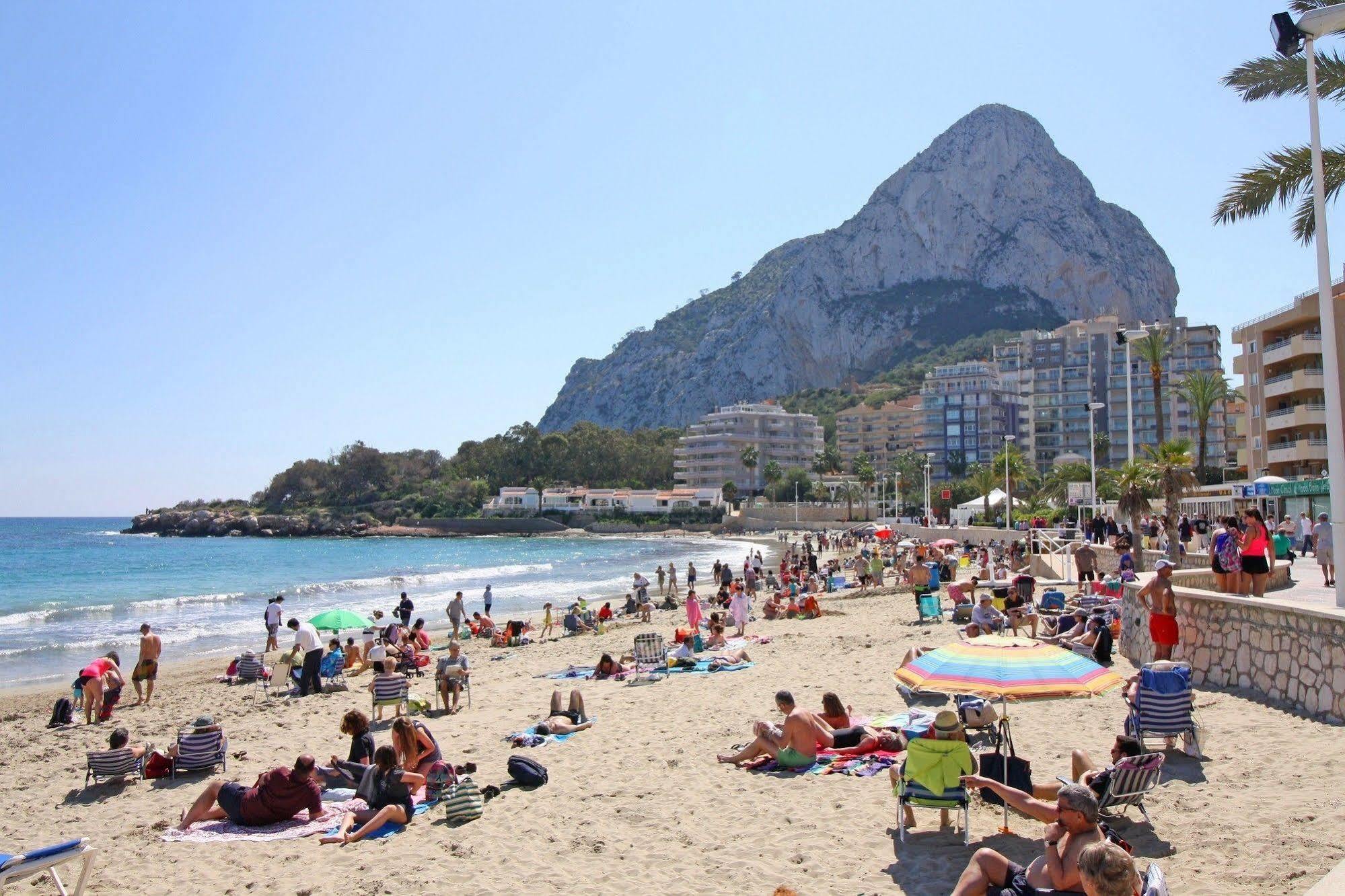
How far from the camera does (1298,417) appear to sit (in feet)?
119

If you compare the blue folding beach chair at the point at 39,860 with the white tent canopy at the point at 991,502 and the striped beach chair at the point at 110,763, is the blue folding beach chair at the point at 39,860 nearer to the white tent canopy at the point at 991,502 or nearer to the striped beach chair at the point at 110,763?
the striped beach chair at the point at 110,763

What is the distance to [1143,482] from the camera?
20453 millimetres

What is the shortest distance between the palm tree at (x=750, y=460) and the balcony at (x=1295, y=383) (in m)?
81.9

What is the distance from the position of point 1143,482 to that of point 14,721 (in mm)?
21246

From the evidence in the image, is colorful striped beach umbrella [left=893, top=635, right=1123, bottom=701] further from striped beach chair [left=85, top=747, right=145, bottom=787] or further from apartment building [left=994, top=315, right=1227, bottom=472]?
apartment building [left=994, top=315, right=1227, bottom=472]

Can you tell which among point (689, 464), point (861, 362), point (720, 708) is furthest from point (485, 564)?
point (861, 362)

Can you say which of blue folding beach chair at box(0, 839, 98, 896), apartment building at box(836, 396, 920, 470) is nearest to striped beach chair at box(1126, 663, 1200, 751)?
blue folding beach chair at box(0, 839, 98, 896)

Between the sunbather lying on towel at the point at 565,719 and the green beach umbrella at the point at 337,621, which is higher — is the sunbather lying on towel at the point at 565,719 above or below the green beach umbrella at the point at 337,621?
below

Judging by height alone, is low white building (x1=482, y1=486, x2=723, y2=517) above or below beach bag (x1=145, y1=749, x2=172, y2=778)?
above

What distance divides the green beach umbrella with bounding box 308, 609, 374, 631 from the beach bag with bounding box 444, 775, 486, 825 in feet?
29.6

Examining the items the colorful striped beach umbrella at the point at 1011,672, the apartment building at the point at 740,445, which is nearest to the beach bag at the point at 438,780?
the colorful striped beach umbrella at the point at 1011,672

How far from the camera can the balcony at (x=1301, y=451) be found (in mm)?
35469

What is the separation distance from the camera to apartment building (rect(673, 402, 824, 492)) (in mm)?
124000

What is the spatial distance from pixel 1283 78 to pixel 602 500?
108m
